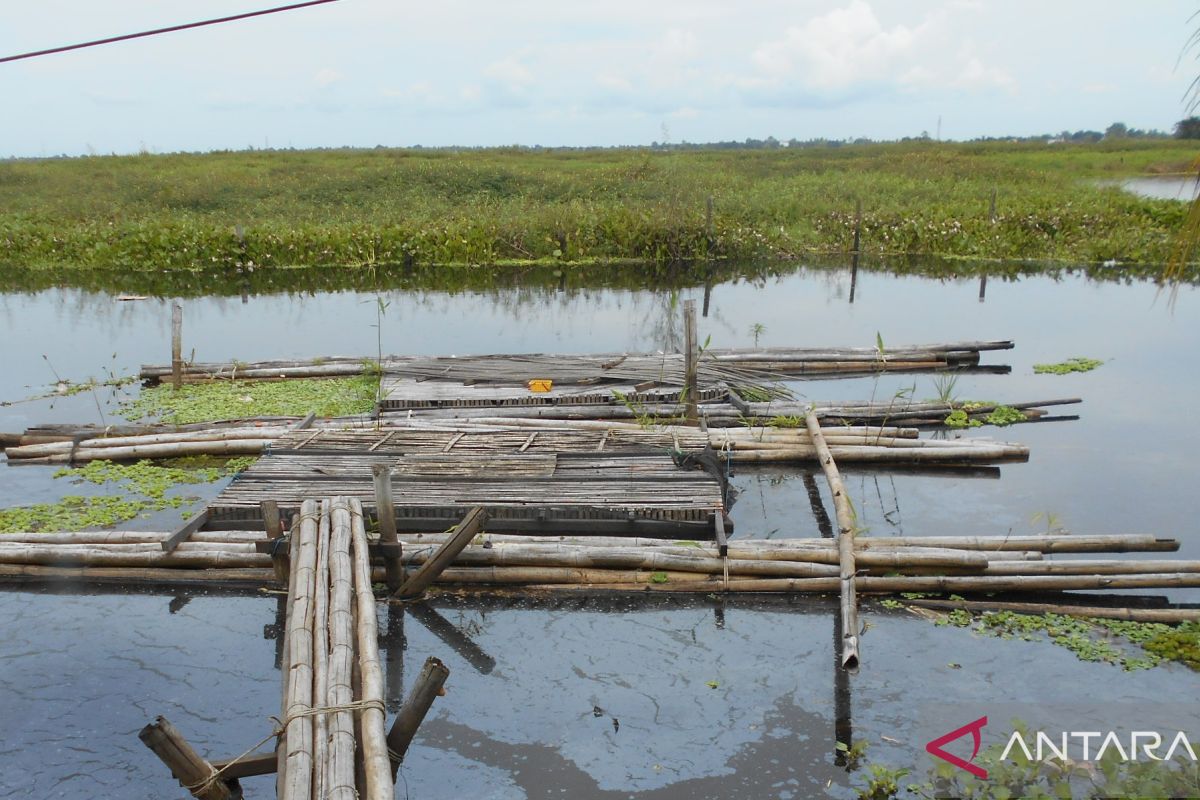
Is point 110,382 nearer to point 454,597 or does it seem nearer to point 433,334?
point 433,334

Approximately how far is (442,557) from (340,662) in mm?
2070

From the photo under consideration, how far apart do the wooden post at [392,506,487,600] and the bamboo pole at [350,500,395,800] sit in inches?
29.9

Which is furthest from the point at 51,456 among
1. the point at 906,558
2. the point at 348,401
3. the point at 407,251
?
the point at 407,251

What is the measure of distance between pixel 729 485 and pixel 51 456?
7.28 meters

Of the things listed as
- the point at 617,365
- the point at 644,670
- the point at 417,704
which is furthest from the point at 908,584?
the point at 617,365

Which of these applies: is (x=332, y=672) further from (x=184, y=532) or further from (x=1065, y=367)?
(x=1065, y=367)

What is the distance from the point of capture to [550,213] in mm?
25375

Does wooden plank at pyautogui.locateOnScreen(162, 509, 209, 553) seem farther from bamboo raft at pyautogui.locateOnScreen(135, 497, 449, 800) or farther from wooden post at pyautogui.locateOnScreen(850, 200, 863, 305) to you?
wooden post at pyautogui.locateOnScreen(850, 200, 863, 305)

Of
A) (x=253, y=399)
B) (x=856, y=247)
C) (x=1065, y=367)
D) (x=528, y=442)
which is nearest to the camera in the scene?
(x=528, y=442)

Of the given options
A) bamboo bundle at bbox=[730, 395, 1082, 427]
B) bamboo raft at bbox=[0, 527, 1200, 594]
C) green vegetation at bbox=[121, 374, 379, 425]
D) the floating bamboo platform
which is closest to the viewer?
bamboo raft at bbox=[0, 527, 1200, 594]

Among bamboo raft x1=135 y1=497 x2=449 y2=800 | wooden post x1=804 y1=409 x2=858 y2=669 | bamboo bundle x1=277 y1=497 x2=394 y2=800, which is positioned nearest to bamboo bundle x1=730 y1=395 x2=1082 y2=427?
wooden post x1=804 y1=409 x2=858 y2=669

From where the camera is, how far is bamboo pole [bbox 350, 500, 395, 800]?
411 centimetres

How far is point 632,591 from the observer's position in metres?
7.35

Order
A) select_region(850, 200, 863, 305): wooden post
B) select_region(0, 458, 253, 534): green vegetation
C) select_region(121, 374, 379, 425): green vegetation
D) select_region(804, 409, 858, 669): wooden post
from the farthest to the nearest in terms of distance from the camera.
A: select_region(850, 200, 863, 305): wooden post < select_region(121, 374, 379, 425): green vegetation < select_region(0, 458, 253, 534): green vegetation < select_region(804, 409, 858, 669): wooden post
